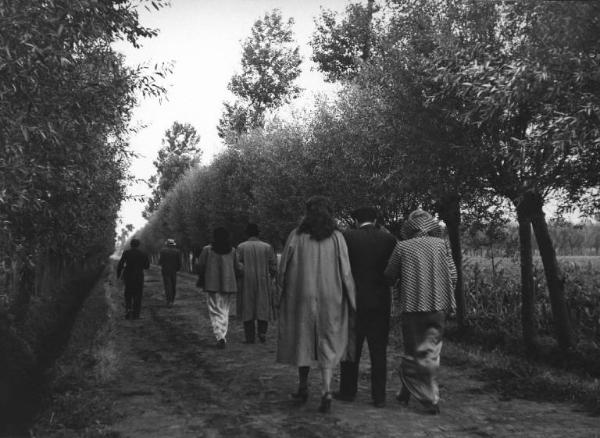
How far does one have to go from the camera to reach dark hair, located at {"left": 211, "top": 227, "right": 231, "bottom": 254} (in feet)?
43.3

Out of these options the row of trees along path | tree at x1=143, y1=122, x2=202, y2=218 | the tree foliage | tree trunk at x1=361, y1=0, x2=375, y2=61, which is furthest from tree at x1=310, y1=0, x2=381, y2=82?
tree at x1=143, y1=122, x2=202, y2=218

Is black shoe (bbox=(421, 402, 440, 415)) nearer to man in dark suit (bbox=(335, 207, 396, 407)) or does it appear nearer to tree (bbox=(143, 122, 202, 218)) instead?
man in dark suit (bbox=(335, 207, 396, 407))

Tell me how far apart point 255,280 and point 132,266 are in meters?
5.59

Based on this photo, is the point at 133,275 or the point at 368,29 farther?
the point at 368,29

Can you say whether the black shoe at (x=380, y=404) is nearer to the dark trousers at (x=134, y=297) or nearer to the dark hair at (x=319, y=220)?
the dark hair at (x=319, y=220)

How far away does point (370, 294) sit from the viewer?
7469 mm

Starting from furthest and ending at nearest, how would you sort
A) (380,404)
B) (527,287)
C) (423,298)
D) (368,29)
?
(368,29) < (527,287) < (380,404) < (423,298)

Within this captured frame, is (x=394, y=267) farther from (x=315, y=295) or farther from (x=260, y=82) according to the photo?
(x=260, y=82)

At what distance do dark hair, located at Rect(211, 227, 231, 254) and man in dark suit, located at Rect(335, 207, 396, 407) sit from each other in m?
5.89

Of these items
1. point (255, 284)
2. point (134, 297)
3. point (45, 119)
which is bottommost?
point (134, 297)

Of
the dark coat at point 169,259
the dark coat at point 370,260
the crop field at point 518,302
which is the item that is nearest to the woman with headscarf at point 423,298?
the dark coat at point 370,260

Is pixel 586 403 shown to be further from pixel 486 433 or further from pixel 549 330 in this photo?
pixel 549 330

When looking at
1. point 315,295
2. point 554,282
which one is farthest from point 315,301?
point 554,282


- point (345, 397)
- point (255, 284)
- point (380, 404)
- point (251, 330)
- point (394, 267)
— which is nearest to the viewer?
point (380, 404)
